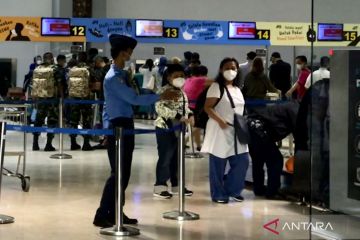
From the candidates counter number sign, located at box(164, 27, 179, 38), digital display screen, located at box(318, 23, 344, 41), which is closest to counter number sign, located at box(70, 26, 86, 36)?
counter number sign, located at box(164, 27, 179, 38)

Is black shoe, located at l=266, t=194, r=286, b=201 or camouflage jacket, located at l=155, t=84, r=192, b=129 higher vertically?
camouflage jacket, located at l=155, t=84, r=192, b=129

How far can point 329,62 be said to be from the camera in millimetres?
4223

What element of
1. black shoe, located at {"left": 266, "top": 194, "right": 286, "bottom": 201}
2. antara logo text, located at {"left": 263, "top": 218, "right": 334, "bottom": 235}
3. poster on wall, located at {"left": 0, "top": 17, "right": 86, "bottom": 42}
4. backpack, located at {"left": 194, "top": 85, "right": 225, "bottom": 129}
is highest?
poster on wall, located at {"left": 0, "top": 17, "right": 86, "bottom": 42}

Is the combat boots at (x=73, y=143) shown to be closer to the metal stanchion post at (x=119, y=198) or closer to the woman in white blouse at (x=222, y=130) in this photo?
the woman in white blouse at (x=222, y=130)

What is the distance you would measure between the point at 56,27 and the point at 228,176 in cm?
989

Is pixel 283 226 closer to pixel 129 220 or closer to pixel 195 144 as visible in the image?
pixel 129 220

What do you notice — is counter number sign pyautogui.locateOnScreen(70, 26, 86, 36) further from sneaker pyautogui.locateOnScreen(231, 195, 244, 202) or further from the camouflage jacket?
sneaker pyautogui.locateOnScreen(231, 195, 244, 202)

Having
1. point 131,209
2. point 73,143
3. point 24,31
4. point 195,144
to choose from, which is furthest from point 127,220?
point 24,31

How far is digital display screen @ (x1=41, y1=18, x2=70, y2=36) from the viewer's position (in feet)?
56.7

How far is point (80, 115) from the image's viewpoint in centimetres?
1407

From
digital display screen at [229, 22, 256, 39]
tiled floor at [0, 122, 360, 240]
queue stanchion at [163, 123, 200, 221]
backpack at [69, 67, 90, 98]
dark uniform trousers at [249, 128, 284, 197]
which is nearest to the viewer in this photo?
tiled floor at [0, 122, 360, 240]

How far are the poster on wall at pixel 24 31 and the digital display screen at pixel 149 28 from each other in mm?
1563

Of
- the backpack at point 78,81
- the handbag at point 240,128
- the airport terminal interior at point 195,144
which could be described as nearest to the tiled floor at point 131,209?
the airport terminal interior at point 195,144

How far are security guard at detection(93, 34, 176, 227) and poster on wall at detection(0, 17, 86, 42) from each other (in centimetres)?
1035
